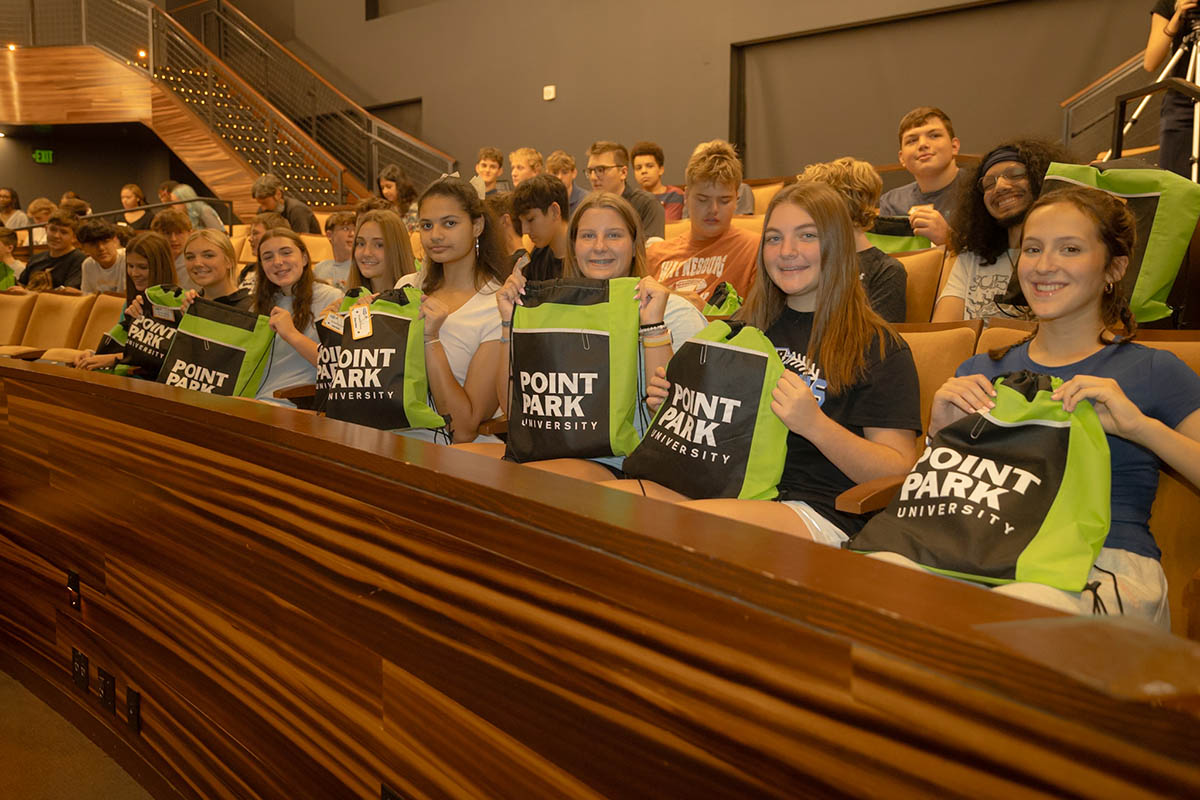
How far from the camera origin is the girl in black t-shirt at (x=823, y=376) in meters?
1.69

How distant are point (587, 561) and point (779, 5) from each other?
738 centimetres

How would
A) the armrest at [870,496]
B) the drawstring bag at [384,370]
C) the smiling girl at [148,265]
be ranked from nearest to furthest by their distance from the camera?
the armrest at [870,496]
the drawstring bag at [384,370]
the smiling girl at [148,265]

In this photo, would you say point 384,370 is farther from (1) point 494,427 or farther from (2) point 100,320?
(2) point 100,320

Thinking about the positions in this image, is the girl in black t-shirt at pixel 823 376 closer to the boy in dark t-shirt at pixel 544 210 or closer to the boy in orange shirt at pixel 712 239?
the boy in orange shirt at pixel 712 239

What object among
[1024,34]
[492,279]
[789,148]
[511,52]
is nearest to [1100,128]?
[1024,34]

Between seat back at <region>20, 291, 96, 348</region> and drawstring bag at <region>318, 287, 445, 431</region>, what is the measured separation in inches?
127

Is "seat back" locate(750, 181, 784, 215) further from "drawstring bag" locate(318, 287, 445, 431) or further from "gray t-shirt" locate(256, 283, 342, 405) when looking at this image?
"drawstring bag" locate(318, 287, 445, 431)

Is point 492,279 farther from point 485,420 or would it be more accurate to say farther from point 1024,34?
point 1024,34

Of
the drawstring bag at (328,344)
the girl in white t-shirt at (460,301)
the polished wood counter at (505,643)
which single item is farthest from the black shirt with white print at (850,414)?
the drawstring bag at (328,344)

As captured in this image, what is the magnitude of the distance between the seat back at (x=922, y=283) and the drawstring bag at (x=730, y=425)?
1267mm

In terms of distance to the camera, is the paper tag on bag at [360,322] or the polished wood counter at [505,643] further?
the paper tag on bag at [360,322]

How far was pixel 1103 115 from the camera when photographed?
17.9 ft

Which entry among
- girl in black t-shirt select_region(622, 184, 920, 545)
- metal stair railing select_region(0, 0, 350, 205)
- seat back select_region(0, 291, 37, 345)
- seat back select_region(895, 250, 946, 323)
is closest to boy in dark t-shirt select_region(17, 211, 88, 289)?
seat back select_region(0, 291, 37, 345)

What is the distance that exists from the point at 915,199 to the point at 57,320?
4.48m
